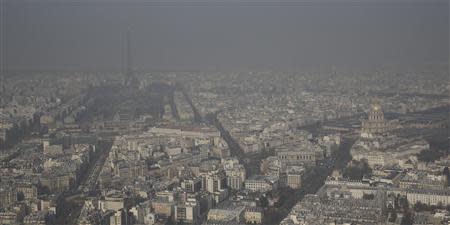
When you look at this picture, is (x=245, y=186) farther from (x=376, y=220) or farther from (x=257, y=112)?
(x=257, y=112)

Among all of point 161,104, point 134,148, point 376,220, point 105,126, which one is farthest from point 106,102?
point 376,220

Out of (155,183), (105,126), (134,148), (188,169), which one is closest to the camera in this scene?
(155,183)

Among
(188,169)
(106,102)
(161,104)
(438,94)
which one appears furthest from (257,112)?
(188,169)

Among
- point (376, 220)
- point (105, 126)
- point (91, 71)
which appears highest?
point (91, 71)

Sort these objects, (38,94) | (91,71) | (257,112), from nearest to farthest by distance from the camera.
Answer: (257,112)
(38,94)
(91,71)

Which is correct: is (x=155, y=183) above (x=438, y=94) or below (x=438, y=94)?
below

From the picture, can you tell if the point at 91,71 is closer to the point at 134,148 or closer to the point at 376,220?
the point at 134,148

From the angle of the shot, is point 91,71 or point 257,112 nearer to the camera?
point 257,112
